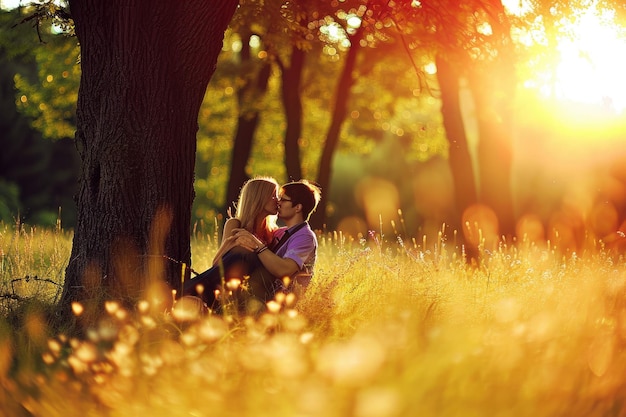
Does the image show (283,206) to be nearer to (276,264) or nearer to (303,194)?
(303,194)

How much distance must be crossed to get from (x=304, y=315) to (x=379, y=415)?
289 centimetres

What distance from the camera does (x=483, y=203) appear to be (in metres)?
14.5

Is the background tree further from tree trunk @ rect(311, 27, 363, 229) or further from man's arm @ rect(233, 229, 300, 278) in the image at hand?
man's arm @ rect(233, 229, 300, 278)

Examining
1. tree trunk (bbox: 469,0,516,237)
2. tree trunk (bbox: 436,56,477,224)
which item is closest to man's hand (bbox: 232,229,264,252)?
tree trunk (bbox: 436,56,477,224)

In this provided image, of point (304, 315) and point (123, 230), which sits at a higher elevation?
point (123, 230)

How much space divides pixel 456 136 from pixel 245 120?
5.14 meters

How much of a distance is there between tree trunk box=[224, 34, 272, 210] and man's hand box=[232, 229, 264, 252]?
9.97 meters

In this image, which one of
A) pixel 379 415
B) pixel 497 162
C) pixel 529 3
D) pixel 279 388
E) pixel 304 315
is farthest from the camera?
pixel 497 162

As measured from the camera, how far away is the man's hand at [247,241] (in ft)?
23.1

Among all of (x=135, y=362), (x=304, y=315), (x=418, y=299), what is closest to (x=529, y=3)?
(x=418, y=299)

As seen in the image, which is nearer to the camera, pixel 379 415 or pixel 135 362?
pixel 379 415

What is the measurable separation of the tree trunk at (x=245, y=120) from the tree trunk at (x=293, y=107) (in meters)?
0.76

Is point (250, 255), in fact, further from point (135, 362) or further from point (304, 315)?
point (135, 362)

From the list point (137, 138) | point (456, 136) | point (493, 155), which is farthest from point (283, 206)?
point (493, 155)
